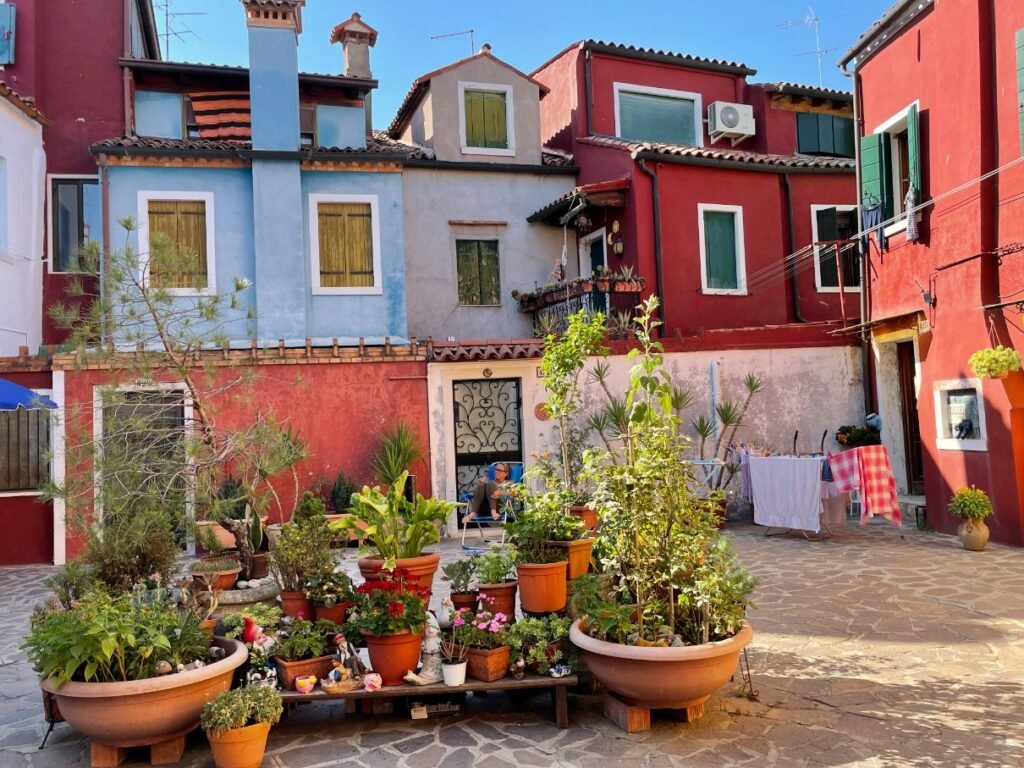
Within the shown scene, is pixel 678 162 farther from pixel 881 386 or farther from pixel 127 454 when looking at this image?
pixel 127 454

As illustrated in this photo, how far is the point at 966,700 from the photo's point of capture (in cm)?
479

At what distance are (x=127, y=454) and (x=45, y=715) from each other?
5.51 feet

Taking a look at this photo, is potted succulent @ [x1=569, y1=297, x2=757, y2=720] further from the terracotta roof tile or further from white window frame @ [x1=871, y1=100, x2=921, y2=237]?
the terracotta roof tile

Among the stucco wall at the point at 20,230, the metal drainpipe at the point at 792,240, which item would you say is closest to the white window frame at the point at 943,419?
the metal drainpipe at the point at 792,240

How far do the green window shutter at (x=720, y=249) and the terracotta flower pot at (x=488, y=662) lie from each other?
A: 1132 centimetres

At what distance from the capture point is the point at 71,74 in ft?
46.7

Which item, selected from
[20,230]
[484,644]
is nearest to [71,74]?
[20,230]

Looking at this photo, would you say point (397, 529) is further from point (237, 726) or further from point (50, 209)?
point (50, 209)

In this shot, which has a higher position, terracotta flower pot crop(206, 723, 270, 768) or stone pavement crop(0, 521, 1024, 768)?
terracotta flower pot crop(206, 723, 270, 768)

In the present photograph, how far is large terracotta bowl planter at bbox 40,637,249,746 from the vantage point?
406 cm

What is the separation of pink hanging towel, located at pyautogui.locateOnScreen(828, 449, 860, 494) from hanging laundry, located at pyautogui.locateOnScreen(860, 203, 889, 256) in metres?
3.48

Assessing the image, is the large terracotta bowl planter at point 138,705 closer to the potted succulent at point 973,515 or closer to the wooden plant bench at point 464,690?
the wooden plant bench at point 464,690

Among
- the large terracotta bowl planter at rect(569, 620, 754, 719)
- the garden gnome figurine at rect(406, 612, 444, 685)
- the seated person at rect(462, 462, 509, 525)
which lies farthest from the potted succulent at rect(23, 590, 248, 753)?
the seated person at rect(462, 462, 509, 525)

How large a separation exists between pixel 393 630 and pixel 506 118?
42.4 ft
